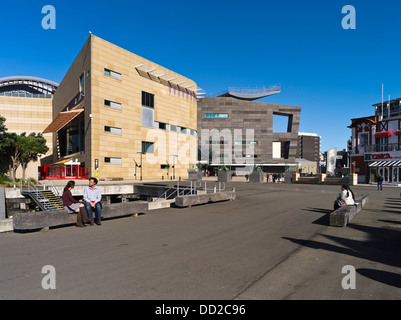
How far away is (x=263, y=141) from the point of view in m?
94.6

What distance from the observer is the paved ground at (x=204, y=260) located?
158 inches

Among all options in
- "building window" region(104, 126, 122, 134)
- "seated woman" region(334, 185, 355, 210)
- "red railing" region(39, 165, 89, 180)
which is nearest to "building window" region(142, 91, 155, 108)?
"building window" region(104, 126, 122, 134)

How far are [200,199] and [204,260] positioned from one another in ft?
28.6

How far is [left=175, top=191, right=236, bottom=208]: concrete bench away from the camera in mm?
13125

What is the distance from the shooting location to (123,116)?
137 ft

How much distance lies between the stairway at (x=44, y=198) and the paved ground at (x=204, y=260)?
13.4 m

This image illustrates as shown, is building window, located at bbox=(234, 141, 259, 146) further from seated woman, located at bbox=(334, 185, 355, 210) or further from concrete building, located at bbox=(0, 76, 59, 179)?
seated woman, located at bbox=(334, 185, 355, 210)

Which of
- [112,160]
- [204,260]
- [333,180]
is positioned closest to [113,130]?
[112,160]

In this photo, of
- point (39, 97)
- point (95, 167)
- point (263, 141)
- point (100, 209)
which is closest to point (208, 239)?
point (100, 209)

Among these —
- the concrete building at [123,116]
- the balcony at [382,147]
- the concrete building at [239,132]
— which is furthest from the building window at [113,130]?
the concrete building at [239,132]

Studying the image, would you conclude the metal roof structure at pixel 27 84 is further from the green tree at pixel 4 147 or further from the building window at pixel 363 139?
the building window at pixel 363 139

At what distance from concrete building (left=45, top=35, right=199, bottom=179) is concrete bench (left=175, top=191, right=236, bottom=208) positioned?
26.4m

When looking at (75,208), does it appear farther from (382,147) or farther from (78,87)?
(382,147)
